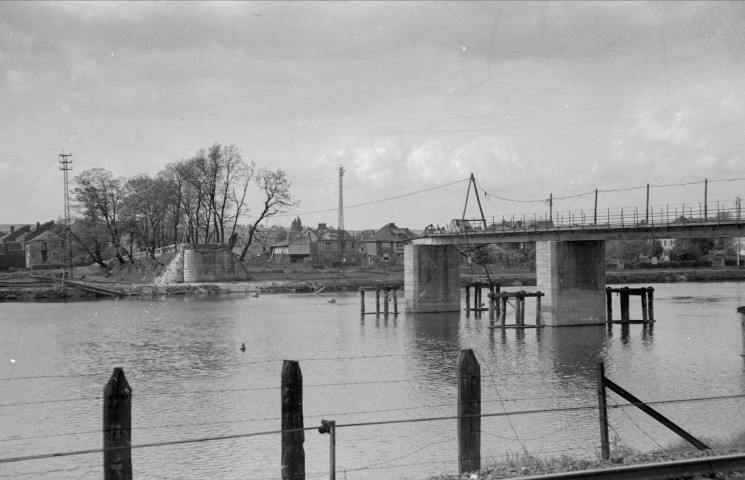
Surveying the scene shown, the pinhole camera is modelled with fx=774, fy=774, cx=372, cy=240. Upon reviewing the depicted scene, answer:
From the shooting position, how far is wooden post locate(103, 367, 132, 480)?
1029 cm

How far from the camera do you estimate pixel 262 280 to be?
106 meters

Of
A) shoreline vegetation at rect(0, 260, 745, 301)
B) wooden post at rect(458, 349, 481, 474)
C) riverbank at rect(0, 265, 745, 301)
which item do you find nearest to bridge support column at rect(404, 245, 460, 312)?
shoreline vegetation at rect(0, 260, 745, 301)

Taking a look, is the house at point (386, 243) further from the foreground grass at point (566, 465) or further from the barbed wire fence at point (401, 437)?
the foreground grass at point (566, 465)

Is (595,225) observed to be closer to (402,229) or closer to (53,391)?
(53,391)

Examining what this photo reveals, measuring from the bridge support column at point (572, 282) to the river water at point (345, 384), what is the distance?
1.93m

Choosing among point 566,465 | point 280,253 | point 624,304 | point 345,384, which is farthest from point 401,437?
point 280,253

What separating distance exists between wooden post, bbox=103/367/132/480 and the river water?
6.61 metres

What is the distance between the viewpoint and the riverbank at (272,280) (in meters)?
89.8

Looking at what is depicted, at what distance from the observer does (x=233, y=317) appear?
62.7 m

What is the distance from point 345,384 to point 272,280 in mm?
85546

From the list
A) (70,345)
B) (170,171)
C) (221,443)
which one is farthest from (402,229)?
(221,443)

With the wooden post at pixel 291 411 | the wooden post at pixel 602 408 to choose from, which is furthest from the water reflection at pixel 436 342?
the wooden post at pixel 291 411

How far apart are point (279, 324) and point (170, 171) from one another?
5537 centimetres

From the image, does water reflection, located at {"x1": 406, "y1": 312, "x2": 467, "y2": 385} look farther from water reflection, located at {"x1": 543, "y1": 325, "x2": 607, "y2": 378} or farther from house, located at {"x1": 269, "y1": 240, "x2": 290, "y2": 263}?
house, located at {"x1": 269, "y1": 240, "x2": 290, "y2": 263}
